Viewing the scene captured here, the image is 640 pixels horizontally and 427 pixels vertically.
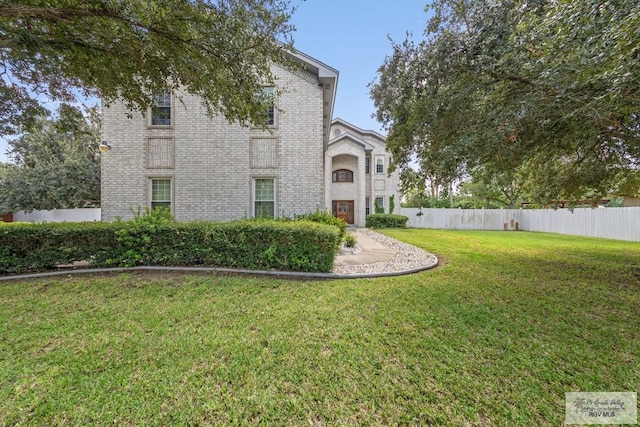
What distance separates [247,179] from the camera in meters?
9.82

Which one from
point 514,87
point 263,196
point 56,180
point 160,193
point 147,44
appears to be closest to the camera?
point 147,44

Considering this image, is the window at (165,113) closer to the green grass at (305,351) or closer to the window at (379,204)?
the green grass at (305,351)

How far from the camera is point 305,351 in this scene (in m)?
3.00

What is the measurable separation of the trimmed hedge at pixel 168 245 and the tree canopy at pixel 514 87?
3.47 metres

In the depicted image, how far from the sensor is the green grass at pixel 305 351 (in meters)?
2.21

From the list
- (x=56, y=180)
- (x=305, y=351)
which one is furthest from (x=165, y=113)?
(x=56, y=180)

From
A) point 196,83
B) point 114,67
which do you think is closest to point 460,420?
point 196,83

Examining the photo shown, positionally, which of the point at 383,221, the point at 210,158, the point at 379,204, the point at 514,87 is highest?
the point at 514,87

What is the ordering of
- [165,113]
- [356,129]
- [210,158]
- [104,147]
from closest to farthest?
[104,147] < [165,113] < [210,158] < [356,129]

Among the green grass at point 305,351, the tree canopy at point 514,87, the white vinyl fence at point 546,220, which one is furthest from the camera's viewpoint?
the white vinyl fence at point 546,220

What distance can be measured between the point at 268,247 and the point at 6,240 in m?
6.13

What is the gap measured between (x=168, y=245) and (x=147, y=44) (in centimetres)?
430

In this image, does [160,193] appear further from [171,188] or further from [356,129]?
[356,129]

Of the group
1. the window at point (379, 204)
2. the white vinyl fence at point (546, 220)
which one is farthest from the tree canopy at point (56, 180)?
the white vinyl fence at point (546, 220)
